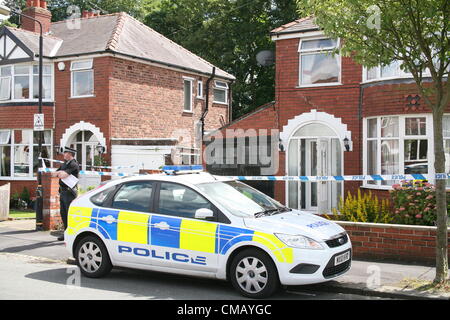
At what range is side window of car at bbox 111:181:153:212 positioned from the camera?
7.65 metres

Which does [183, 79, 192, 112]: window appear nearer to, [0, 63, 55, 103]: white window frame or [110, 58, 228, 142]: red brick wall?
[110, 58, 228, 142]: red brick wall

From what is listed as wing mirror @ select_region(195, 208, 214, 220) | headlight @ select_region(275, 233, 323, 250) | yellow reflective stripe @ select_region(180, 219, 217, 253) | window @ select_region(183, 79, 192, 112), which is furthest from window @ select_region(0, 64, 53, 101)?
headlight @ select_region(275, 233, 323, 250)

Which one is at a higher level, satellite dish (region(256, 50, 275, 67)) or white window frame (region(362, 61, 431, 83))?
satellite dish (region(256, 50, 275, 67))

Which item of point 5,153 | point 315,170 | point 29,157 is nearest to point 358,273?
point 315,170

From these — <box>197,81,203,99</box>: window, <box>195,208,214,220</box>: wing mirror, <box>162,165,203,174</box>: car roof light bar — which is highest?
<box>197,81,203,99</box>: window

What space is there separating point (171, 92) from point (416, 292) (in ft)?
57.3

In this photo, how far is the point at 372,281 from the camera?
25.0 feet

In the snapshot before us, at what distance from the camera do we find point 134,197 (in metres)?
7.79

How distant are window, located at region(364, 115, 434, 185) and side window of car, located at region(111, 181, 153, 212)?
8.20m

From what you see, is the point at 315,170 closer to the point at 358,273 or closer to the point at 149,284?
the point at 358,273

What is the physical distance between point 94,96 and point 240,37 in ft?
45.6
